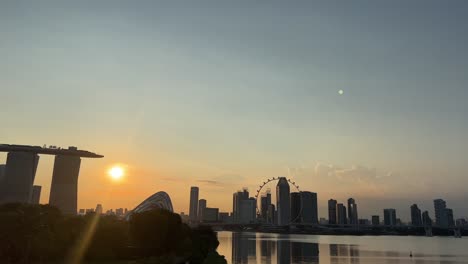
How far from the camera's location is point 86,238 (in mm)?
70625

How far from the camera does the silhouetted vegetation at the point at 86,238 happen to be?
55.2 metres

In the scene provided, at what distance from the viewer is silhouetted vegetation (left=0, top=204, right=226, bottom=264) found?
55150mm

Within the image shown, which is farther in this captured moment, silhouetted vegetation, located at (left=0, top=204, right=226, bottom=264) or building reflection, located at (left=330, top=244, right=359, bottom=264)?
building reflection, located at (left=330, top=244, right=359, bottom=264)

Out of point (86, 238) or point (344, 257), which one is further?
point (344, 257)

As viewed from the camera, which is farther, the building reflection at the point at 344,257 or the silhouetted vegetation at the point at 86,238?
the building reflection at the point at 344,257

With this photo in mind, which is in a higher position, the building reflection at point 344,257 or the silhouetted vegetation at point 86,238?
the silhouetted vegetation at point 86,238

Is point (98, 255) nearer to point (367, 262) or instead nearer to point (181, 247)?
point (181, 247)

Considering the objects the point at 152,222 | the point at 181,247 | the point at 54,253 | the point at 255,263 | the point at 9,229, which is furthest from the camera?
the point at 255,263

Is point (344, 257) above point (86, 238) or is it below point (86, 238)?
below

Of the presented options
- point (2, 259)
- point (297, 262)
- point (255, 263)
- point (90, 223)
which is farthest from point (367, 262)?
point (2, 259)

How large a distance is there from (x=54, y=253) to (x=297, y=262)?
69.7 meters

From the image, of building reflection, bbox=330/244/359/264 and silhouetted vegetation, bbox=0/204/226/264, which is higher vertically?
silhouetted vegetation, bbox=0/204/226/264

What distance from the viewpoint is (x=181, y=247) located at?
88.1 metres

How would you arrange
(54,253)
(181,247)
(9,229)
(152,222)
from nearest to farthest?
(9,229), (54,253), (152,222), (181,247)
